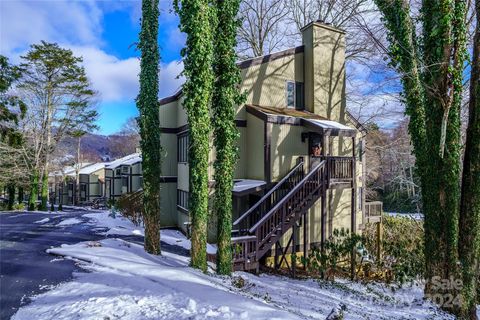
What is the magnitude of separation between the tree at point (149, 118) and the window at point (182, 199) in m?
4.59

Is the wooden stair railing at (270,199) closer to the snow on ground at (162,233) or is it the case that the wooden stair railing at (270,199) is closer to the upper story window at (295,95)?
the snow on ground at (162,233)

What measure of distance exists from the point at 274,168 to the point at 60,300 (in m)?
8.60

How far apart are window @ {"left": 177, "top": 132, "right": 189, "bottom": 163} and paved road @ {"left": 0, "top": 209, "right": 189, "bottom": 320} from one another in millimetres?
4334

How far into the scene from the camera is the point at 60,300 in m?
4.97

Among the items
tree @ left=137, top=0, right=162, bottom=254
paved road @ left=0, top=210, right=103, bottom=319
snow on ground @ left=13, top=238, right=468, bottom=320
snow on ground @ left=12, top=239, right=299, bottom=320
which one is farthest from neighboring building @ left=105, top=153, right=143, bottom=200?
snow on ground @ left=12, top=239, right=299, bottom=320

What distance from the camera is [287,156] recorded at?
12.4 m

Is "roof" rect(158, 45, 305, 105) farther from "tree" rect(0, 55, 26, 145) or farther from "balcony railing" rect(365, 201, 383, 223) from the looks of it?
"tree" rect(0, 55, 26, 145)

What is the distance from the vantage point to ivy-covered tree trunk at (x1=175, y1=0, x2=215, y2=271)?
7176mm

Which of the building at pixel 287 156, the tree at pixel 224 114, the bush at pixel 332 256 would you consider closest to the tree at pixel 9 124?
the building at pixel 287 156

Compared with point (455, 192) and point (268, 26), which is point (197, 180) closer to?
point (455, 192)

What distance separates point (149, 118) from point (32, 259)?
4994 mm

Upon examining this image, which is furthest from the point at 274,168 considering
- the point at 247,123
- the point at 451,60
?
the point at 451,60

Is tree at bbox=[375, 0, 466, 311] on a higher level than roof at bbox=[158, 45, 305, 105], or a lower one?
lower

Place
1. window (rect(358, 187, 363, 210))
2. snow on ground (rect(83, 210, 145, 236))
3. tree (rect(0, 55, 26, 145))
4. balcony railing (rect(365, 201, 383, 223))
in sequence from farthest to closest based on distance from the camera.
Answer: tree (rect(0, 55, 26, 145)) < balcony railing (rect(365, 201, 383, 223)) < window (rect(358, 187, 363, 210)) < snow on ground (rect(83, 210, 145, 236))
